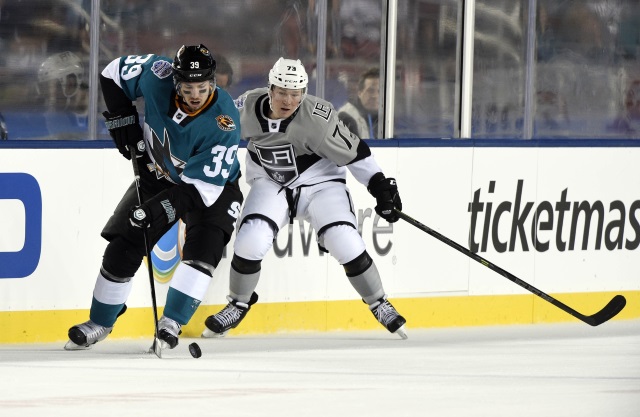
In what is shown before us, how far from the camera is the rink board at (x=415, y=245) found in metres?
7.76

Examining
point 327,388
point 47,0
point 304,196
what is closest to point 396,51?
point 304,196

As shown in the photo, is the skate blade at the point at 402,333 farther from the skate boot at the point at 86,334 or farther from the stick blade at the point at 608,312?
the skate boot at the point at 86,334

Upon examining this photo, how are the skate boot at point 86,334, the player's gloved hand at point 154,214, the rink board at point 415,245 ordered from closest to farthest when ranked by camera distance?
the player's gloved hand at point 154,214 < the skate boot at point 86,334 < the rink board at point 415,245

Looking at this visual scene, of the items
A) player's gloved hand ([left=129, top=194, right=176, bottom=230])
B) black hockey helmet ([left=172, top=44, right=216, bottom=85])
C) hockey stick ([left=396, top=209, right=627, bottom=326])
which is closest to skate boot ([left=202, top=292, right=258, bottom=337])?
hockey stick ([left=396, top=209, right=627, bottom=326])

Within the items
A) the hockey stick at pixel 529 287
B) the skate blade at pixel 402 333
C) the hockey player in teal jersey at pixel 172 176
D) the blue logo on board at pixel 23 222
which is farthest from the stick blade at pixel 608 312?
the blue logo on board at pixel 23 222

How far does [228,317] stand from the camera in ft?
26.3

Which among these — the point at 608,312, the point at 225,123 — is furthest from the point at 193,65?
the point at 608,312

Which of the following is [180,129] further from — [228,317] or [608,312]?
[608,312]

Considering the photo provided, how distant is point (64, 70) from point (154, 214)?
1235 mm

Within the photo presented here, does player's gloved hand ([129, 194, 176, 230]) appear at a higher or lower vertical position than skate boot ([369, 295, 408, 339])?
higher

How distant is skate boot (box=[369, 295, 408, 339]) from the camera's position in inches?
321

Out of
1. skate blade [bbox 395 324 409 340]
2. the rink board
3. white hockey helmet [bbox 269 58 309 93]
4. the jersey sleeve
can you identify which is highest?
white hockey helmet [bbox 269 58 309 93]

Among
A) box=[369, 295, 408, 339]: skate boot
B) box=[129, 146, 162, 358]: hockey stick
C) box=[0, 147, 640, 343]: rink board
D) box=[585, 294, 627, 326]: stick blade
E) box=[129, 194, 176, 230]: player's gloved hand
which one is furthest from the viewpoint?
box=[585, 294, 627, 326]: stick blade

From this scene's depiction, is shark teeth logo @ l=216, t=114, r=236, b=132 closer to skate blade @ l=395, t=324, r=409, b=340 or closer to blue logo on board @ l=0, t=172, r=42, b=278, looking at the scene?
blue logo on board @ l=0, t=172, r=42, b=278
